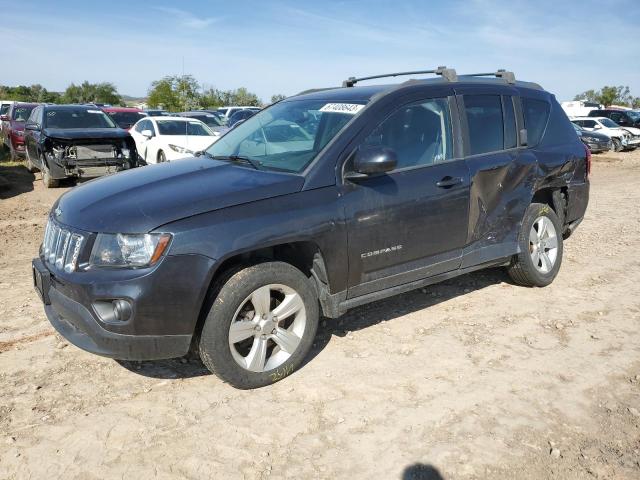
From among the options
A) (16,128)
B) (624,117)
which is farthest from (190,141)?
(624,117)

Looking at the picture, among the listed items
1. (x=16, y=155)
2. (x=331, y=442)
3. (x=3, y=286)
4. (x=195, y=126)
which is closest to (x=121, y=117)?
(x=16, y=155)

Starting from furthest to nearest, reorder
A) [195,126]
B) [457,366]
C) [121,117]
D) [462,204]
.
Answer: [121,117], [195,126], [462,204], [457,366]

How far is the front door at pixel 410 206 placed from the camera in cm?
379

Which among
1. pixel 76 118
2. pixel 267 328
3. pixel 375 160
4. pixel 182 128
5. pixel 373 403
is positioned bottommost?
pixel 373 403

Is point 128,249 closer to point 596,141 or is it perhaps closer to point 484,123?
point 484,123

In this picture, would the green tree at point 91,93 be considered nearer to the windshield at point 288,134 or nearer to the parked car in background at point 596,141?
the parked car in background at point 596,141

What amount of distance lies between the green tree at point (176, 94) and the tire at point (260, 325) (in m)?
36.8

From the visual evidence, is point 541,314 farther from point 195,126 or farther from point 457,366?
point 195,126

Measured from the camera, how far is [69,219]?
3.43 meters

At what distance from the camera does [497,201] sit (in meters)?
4.69

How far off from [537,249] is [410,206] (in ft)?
6.30

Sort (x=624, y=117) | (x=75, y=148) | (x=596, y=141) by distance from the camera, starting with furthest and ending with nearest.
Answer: (x=624, y=117) → (x=596, y=141) → (x=75, y=148)

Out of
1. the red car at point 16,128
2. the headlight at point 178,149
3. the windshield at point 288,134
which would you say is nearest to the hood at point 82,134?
the headlight at point 178,149

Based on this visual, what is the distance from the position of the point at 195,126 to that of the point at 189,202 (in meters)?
10.6
